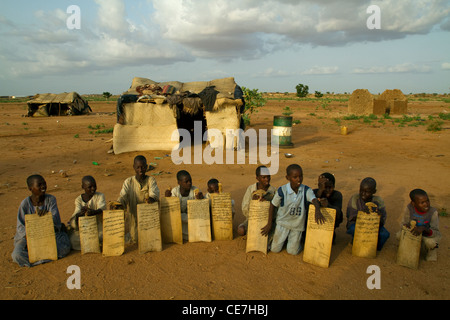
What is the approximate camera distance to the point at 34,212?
3.61 meters

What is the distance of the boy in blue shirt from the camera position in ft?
11.8

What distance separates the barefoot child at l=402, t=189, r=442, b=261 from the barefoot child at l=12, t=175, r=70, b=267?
13.3ft

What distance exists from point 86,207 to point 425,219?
3.99 m

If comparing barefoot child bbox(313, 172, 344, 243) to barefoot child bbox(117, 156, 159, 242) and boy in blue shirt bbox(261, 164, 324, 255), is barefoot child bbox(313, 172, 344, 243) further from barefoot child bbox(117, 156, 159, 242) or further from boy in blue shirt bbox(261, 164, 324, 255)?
barefoot child bbox(117, 156, 159, 242)

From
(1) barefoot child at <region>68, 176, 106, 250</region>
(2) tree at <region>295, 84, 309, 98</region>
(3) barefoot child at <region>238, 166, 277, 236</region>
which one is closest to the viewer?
(1) barefoot child at <region>68, 176, 106, 250</region>

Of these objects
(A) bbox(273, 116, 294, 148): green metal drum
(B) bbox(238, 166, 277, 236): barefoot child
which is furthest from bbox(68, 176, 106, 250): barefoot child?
(A) bbox(273, 116, 294, 148): green metal drum

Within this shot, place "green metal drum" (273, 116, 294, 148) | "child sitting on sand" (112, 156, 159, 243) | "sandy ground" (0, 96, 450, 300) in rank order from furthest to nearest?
1. "green metal drum" (273, 116, 294, 148)
2. "child sitting on sand" (112, 156, 159, 243)
3. "sandy ground" (0, 96, 450, 300)

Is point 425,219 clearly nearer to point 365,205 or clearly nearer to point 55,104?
point 365,205

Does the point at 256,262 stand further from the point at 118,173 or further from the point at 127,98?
the point at 127,98

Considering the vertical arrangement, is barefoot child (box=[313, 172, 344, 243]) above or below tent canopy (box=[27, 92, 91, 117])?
below

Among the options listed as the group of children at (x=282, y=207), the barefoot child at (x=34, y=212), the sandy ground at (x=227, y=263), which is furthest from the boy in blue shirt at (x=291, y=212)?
the barefoot child at (x=34, y=212)

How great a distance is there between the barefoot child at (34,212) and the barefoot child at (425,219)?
4.05m

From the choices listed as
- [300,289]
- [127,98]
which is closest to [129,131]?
[127,98]

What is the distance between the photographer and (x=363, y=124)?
17.3m
